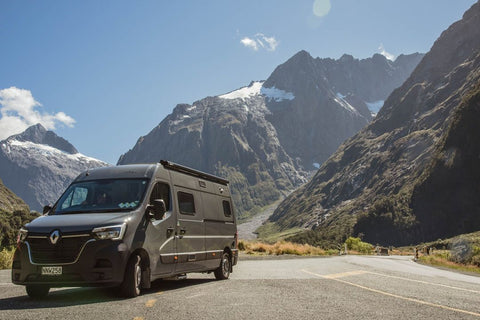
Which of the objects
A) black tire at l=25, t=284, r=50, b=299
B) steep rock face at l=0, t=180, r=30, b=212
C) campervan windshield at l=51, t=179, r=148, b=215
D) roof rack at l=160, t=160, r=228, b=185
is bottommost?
black tire at l=25, t=284, r=50, b=299

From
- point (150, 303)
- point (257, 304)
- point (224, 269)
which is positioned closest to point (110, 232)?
point (150, 303)

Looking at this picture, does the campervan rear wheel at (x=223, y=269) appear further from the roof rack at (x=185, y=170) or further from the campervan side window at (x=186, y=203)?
the campervan side window at (x=186, y=203)

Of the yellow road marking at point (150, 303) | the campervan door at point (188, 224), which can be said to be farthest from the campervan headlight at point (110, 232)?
the campervan door at point (188, 224)

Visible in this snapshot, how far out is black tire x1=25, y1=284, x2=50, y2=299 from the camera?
29.2ft

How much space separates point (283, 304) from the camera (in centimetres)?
822

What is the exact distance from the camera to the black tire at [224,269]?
13773mm

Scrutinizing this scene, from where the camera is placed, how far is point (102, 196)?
10.0m

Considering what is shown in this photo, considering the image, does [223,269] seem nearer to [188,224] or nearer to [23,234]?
[188,224]

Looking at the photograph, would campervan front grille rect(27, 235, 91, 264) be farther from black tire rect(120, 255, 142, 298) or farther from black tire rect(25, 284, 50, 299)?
black tire rect(120, 255, 142, 298)

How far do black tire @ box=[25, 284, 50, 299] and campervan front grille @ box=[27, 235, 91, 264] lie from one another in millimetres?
652

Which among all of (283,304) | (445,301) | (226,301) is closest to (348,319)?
(283,304)

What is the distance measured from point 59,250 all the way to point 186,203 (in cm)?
391

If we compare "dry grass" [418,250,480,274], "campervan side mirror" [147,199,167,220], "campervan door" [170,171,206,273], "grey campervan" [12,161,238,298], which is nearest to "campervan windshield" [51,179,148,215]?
"grey campervan" [12,161,238,298]

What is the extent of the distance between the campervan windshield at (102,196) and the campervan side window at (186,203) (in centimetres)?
149
